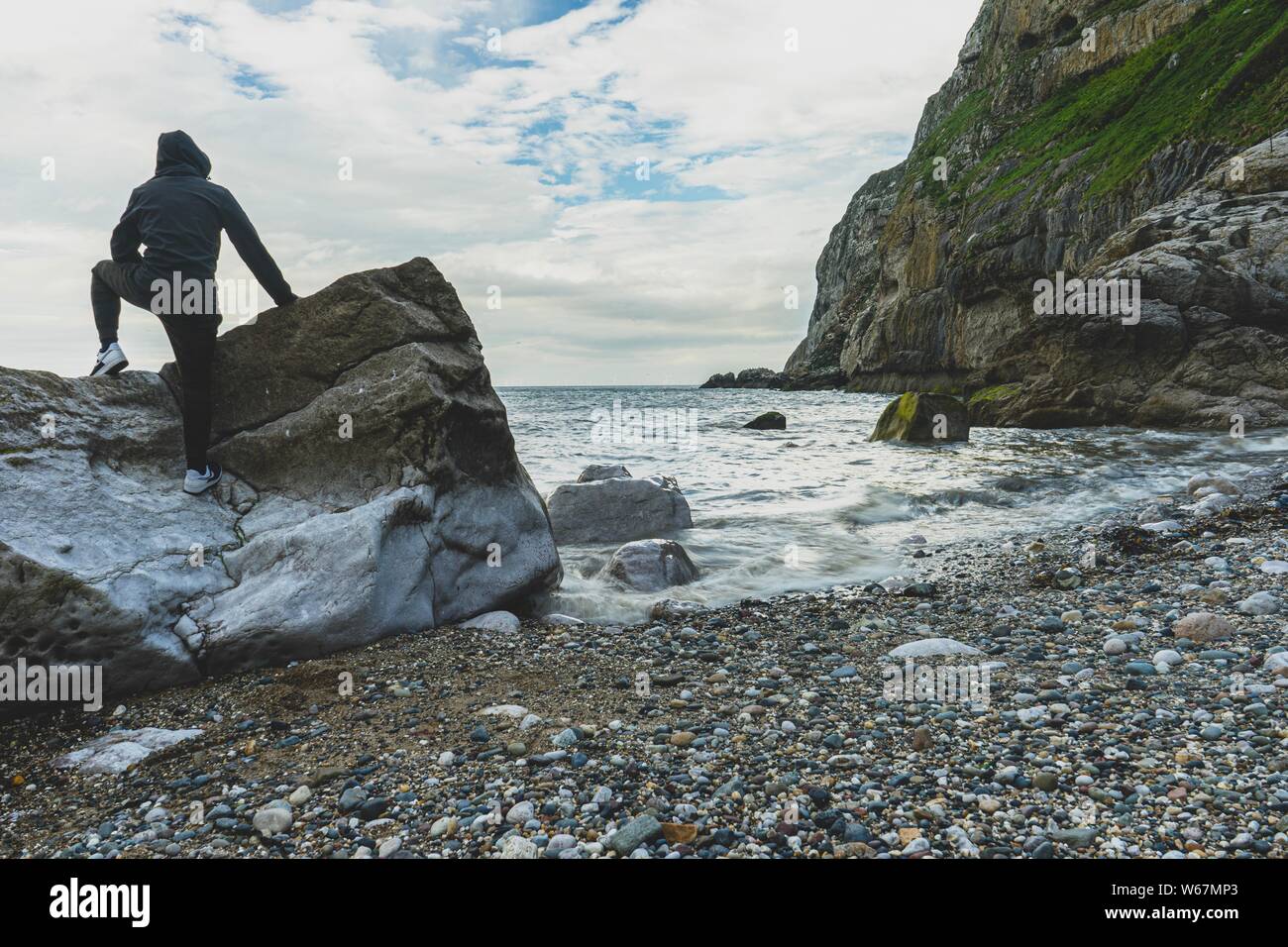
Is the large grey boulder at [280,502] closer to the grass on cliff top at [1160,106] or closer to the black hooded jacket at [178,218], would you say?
the black hooded jacket at [178,218]

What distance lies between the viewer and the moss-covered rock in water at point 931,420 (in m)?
23.9

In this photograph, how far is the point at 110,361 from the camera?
21.4 feet

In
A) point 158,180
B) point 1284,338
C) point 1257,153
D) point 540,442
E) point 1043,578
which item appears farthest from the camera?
point 540,442

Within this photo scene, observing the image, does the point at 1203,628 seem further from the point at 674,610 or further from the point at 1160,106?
the point at 1160,106

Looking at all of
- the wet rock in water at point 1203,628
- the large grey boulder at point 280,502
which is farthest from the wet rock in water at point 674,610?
the wet rock in water at point 1203,628

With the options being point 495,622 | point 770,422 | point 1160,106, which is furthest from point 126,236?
point 1160,106

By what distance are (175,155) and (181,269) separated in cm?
105

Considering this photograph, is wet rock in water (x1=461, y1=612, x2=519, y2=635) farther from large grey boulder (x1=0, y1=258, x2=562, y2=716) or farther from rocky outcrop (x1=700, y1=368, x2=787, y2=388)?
rocky outcrop (x1=700, y1=368, x2=787, y2=388)

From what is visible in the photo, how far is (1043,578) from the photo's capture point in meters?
7.72

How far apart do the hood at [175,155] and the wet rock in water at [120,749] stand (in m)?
4.59

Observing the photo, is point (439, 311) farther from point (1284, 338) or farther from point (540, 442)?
point (1284, 338)

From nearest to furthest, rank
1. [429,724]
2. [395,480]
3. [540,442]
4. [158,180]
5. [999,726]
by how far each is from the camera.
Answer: [999,726]
[429,724]
[158,180]
[395,480]
[540,442]
